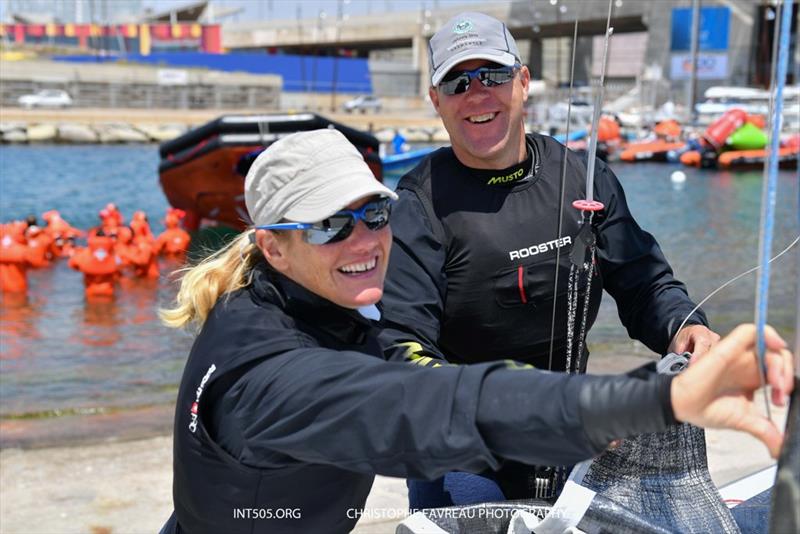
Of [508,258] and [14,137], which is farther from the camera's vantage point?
[14,137]

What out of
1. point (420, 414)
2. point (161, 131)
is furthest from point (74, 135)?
point (420, 414)

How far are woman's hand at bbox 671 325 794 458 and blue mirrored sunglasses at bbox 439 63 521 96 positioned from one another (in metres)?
1.54

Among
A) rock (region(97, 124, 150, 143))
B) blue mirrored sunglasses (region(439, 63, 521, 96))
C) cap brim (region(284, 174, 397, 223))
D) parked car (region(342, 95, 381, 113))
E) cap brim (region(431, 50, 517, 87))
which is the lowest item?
rock (region(97, 124, 150, 143))

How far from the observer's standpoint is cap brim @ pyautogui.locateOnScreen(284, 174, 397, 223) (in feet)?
→ 5.79

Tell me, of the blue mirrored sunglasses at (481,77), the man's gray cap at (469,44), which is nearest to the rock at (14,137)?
the man's gray cap at (469,44)

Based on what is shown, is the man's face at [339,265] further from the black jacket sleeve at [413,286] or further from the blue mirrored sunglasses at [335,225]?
the black jacket sleeve at [413,286]

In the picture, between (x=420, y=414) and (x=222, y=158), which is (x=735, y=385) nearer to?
(x=420, y=414)


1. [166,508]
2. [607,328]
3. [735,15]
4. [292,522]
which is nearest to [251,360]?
[292,522]

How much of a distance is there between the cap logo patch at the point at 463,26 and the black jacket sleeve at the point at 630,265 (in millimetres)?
551

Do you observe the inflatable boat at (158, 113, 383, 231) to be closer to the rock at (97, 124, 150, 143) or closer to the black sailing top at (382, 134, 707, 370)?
the black sailing top at (382, 134, 707, 370)

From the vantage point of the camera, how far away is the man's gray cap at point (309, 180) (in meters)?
1.78

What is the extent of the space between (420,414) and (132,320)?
336 inches

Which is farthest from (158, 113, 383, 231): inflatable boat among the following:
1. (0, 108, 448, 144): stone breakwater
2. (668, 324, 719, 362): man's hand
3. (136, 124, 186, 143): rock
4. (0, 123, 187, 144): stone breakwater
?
(136, 124, 186, 143): rock

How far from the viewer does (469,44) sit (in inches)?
108
